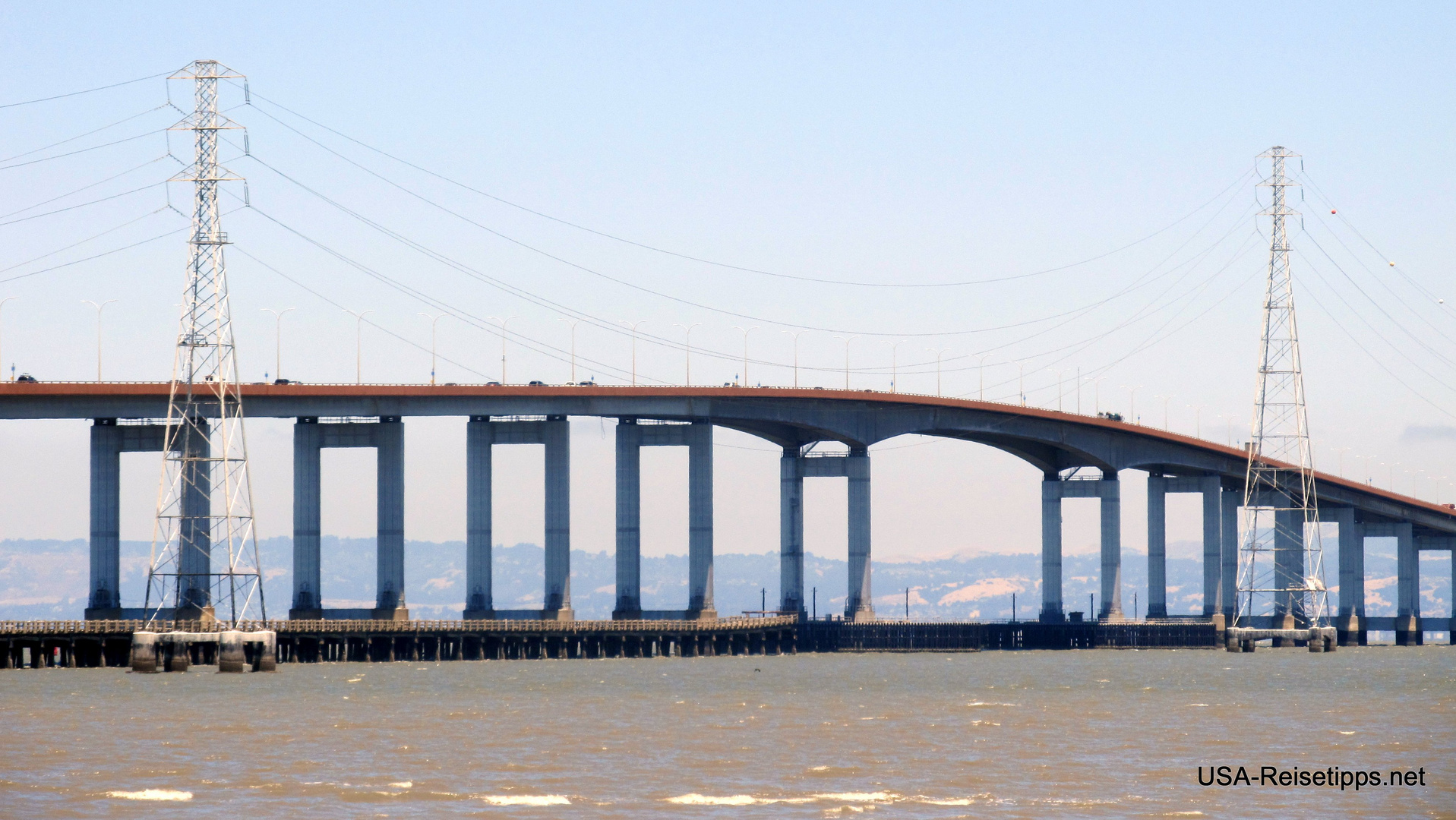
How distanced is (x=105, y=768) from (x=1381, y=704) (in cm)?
4633

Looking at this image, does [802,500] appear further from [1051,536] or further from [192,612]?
[192,612]

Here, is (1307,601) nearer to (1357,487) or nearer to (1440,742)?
(1357,487)

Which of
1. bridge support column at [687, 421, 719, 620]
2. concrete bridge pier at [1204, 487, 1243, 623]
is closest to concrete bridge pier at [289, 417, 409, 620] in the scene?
bridge support column at [687, 421, 719, 620]

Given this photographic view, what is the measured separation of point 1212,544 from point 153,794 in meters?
139

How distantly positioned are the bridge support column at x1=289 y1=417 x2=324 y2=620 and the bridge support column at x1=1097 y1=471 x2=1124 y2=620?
2653 inches

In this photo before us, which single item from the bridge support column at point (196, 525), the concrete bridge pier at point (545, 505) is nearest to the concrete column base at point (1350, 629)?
the concrete bridge pier at point (545, 505)

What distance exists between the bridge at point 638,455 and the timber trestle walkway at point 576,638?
264cm

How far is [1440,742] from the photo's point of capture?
5281cm

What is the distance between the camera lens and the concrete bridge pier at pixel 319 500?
11531 centimetres

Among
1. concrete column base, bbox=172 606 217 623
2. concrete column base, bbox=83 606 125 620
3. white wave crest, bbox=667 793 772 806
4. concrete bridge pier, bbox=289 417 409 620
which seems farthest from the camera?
concrete bridge pier, bbox=289 417 409 620

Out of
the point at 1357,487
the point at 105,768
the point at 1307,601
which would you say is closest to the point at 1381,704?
the point at 105,768

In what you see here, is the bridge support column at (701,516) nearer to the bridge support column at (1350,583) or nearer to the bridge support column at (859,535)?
the bridge support column at (859,535)

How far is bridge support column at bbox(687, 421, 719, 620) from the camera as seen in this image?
128375 millimetres

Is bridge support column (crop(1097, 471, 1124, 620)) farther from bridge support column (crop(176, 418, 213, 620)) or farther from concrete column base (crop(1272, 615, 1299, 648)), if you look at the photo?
bridge support column (crop(176, 418, 213, 620))
